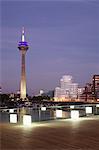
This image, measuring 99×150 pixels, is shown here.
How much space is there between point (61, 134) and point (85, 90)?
140 meters

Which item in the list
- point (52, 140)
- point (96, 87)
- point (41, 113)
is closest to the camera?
point (52, 140)

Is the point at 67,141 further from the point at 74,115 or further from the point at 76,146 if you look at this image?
the point at 74,115

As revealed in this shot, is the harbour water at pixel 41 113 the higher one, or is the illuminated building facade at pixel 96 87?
the illuminated building facade at pixel 96 87

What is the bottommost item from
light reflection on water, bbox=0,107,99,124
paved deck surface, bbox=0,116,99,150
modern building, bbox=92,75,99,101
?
paved deck surface, bbox=0,116,99,150

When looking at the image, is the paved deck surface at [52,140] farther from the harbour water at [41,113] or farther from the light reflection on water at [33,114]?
the harbour water at [41,113]

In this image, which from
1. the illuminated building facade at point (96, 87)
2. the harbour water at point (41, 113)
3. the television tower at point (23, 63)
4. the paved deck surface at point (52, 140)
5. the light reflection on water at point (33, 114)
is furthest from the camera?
the illuminated building facade at point (96, 87)

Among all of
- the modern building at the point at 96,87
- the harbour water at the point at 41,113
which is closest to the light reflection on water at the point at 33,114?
the harbour water at the point at 41,113

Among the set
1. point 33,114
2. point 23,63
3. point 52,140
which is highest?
point 23,63

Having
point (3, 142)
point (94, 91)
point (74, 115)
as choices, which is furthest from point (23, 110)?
point (94, 91)

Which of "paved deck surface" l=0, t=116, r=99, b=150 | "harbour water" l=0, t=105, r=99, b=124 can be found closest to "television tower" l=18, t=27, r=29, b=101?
"harbour water" l=0, t=105, r=99, b=124

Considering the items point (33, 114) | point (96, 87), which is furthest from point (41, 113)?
point (96, 87)

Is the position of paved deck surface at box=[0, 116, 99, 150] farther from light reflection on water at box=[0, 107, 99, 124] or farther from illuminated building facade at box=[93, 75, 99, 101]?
illuminated building facade at box=[93, 75, 99, 101]

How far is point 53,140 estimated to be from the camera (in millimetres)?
8359

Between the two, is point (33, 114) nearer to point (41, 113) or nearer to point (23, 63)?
point (41, 113)
